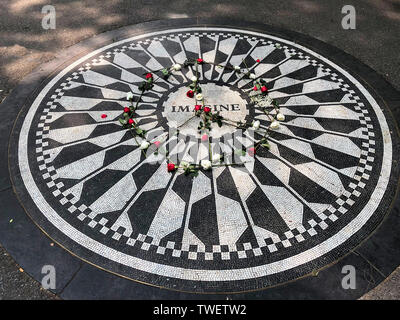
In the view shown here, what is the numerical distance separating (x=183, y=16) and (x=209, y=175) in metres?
4.80

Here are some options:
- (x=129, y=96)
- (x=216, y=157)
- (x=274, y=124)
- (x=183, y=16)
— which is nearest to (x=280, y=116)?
(x=274, y=124)

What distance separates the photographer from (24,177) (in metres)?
4.77

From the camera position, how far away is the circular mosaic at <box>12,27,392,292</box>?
157 inches

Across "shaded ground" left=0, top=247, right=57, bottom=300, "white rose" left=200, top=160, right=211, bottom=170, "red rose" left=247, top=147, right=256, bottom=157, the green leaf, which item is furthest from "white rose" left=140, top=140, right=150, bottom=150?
"shaded ground" left=0, top=247, right=57, bottom=300

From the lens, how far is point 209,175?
4.75m

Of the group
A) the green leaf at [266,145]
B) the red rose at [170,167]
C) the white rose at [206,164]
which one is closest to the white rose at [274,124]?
the green leaf at [266,145]

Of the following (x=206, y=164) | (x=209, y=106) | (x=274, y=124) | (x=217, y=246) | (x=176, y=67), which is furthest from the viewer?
(x=176, y=67)

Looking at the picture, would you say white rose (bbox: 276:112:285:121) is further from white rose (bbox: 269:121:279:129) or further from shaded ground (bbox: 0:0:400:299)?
shaded ground (bbox: 0:0:400:299)

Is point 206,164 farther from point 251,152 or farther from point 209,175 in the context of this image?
point 251,152

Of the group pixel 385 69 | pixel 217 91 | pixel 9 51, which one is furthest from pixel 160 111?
pixel 385 69

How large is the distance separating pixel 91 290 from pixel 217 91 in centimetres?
375

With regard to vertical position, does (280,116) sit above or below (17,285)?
above

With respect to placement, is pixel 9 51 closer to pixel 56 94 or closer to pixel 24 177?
pixel 56 94

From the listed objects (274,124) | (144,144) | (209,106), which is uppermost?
(209,106)
